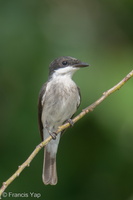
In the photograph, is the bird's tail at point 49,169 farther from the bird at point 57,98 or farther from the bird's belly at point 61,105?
the bird's belly at point 61,105

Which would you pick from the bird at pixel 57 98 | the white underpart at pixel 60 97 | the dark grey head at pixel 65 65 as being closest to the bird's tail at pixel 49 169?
the bird at pixel 57 98

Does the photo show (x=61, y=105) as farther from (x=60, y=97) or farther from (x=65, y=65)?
(x=65, y=65)

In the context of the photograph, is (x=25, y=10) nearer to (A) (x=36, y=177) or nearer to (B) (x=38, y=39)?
(B) (x=38, y=39)

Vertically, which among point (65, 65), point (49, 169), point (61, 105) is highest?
point (65, 65)

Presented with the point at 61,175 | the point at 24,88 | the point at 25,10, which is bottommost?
the point at 61,175

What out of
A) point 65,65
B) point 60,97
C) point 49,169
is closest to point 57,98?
point 60,97

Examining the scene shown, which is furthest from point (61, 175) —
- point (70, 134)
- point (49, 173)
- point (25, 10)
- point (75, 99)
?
point (25, 10)

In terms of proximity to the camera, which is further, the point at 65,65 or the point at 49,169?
the point at 49,169
